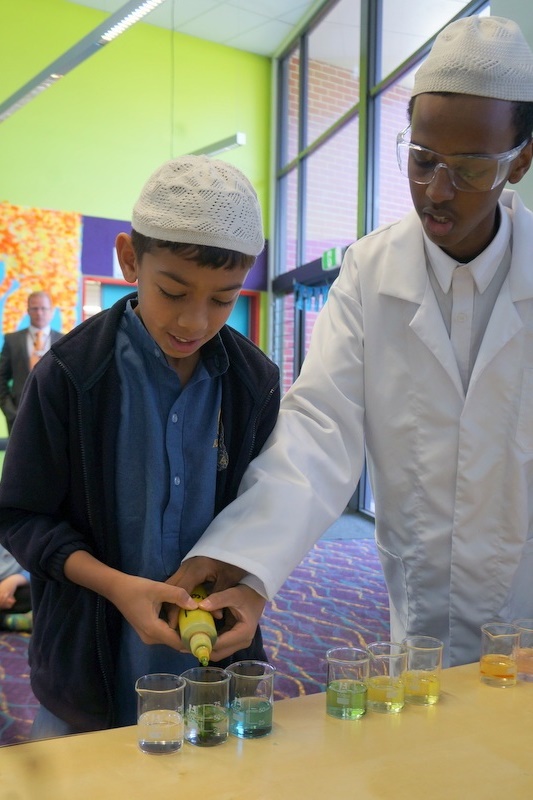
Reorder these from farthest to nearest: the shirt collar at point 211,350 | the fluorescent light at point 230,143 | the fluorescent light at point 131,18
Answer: the fluorescent light at point 230,143 → the fluorescent light at point 131,18 → the shirt collar at point 211,350

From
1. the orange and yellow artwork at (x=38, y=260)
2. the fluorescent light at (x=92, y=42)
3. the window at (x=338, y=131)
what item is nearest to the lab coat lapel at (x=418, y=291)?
the fluorescent light at (x=92, y=42)

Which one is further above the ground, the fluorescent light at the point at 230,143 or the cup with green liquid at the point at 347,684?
the fluorescent light at the point at 230,143

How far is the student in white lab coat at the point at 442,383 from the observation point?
55.2 inches

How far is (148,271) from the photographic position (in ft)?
4.02

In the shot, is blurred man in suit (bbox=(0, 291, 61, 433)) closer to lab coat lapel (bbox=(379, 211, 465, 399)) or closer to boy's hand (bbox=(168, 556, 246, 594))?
lab coat lapel (bbox=(379, 211, 465, 399))

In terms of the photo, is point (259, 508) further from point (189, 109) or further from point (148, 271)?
point (189, 109)

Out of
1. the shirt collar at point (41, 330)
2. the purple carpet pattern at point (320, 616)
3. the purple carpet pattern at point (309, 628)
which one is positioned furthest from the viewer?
the shirt collar at point (41, 330)

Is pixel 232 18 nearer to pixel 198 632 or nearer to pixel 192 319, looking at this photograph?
pixel 192 319

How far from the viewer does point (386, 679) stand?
1.14 m

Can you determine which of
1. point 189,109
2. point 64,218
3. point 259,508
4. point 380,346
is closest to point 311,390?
point 380,346

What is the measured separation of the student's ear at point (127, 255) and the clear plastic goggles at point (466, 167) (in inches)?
22.4

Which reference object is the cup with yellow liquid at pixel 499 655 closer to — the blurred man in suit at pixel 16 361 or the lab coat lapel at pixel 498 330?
the lab coat lapel at pixel 498 330

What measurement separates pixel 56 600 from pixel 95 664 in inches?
5.1

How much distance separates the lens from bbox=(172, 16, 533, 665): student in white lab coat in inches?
55.2
